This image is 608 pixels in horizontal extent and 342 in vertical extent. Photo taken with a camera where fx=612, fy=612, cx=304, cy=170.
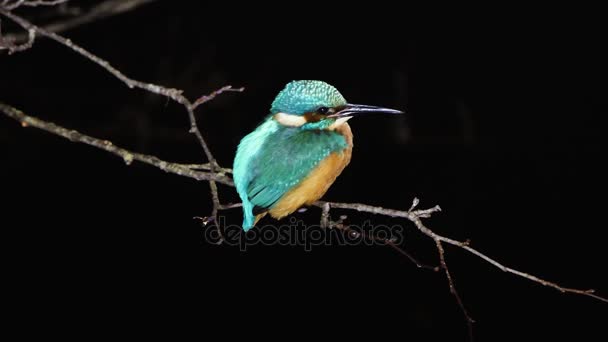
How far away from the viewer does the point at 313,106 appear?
209 cm

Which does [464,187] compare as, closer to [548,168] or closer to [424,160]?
[424,160]

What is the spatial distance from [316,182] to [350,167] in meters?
6.79

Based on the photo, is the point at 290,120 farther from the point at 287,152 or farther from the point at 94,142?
the point at 94,142

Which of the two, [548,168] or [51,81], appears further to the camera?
[548,168]

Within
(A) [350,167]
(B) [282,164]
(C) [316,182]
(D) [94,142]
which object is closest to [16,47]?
(D) [94,142]

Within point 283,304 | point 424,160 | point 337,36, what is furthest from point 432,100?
point 283,304

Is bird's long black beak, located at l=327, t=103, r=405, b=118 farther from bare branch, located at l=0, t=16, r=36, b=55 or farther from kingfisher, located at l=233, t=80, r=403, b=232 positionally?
bare branch, located at l=0, t=16, r=36, b=55

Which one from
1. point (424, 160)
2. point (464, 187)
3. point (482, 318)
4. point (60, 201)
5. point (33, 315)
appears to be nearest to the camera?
point (33, 315)

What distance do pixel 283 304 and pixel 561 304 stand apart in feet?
8.83

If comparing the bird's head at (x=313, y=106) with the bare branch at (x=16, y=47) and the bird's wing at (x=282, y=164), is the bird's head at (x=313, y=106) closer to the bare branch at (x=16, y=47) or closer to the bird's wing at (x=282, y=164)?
the bird's wing at (x=282, y=164)

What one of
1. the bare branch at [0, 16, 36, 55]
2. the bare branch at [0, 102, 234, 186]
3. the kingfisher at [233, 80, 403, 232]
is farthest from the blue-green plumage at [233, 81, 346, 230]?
the bare branch at [0, 16, 36, 55]

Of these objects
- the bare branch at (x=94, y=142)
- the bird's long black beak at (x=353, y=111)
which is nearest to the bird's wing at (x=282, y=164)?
the bird's long black beak at (x=353, y=111)

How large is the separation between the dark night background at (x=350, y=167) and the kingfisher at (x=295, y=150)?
1650 millimetres

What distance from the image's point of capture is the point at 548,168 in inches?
335
